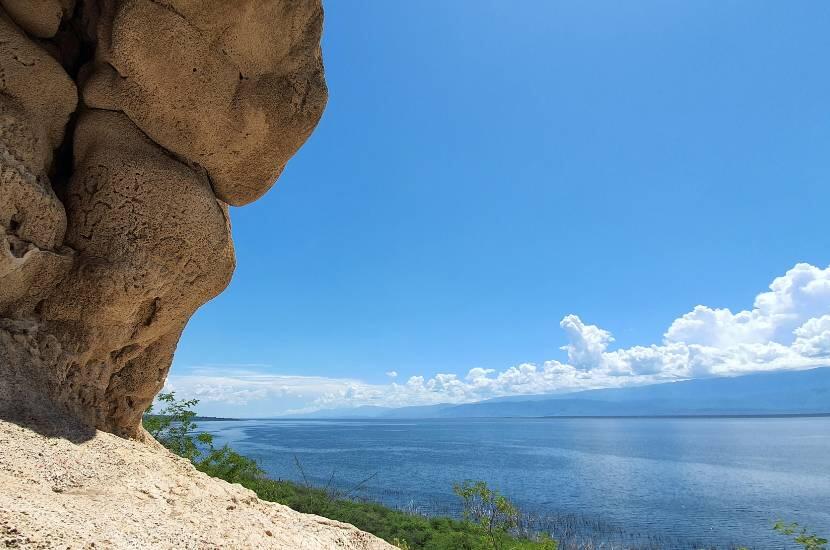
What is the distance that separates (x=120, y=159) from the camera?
6.48m

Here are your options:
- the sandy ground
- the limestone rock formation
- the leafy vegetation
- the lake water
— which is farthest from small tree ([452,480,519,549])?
the limestone rock formation

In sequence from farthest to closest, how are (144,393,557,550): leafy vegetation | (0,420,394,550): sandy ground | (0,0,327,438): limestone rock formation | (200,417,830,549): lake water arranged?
(200,417,830,549): lake water → (144,393,557,550): leafy vegetation → (0,0,327,438): limestone rock formation → (0,420,394,550): sandy ground

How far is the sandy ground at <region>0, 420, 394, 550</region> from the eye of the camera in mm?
3561

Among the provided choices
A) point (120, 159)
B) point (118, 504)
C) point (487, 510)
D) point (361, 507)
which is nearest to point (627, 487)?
point (487, 510)

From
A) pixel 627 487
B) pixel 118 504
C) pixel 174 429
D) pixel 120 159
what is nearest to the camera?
pixel 118 504

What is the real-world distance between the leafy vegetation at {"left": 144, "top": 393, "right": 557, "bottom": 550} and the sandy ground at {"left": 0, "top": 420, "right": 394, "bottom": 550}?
25.4 ft

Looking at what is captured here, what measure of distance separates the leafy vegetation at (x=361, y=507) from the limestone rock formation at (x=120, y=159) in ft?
29.7

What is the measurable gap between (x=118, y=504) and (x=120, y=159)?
14.5 ft

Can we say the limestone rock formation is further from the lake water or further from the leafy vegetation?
the lake water

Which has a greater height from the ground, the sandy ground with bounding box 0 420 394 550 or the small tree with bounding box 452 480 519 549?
the sandy ground with bounding box 0 420 394 550

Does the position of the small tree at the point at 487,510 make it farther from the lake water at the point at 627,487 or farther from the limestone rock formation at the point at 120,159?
the limestone rock formation at the point at 120,159

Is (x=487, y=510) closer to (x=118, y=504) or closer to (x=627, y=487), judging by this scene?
(x=627, y=487)

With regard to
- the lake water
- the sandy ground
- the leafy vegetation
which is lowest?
the lake water

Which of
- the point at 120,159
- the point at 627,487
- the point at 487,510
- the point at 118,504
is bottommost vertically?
the point at 627,487
